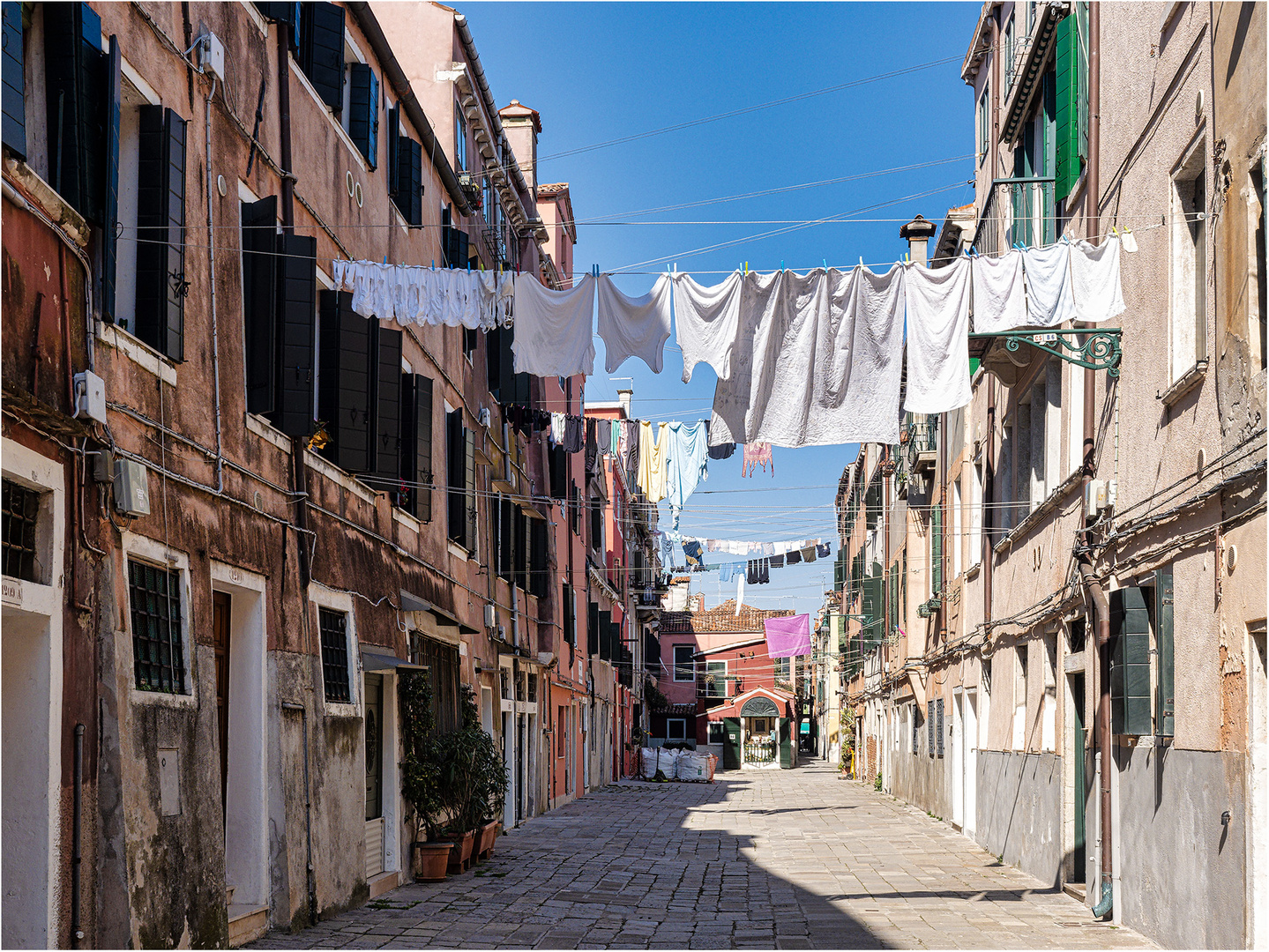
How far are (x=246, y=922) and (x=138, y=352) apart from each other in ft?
13.7

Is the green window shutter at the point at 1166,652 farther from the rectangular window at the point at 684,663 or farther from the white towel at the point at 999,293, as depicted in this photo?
the rectangular window at the point at 684,663

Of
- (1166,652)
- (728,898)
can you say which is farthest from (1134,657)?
(728,898)

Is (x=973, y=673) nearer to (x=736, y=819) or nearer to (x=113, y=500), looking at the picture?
(x=736, y=819)

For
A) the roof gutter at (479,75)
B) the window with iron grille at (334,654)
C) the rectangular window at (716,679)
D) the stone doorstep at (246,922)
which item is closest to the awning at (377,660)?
the window with iron grille at (334,654)

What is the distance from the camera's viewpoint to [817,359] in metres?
10.3

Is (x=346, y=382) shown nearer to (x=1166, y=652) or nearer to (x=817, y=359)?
(x=817, y=359)

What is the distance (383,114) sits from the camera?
14.8 meters

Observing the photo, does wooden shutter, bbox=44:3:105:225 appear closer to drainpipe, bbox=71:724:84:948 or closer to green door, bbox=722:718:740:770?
drainpipe, bbox=71:724:84:948

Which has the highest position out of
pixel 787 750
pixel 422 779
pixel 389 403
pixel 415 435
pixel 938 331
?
pixel 938 331

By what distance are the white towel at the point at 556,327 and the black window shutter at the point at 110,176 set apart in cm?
343

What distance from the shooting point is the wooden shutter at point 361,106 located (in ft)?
44.8

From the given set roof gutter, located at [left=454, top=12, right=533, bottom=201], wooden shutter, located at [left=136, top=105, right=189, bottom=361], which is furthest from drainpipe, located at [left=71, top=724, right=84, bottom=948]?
roof gutter, located at [left=454, top=12, right=533, bottom=201]

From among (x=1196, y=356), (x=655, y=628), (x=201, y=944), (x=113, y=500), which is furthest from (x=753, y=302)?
(x=655, y=628)

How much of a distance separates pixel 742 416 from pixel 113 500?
4.78m
